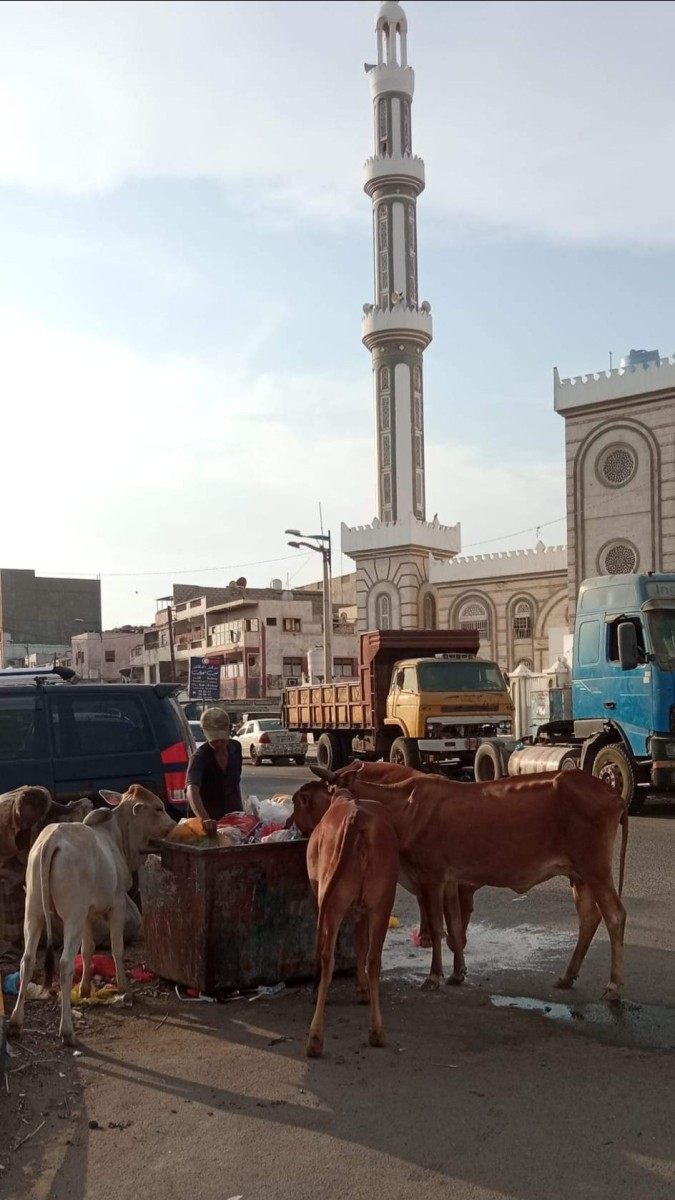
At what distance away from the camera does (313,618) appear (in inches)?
2655

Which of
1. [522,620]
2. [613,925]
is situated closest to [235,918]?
[613,925]

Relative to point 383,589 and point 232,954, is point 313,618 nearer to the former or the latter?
point 383,589

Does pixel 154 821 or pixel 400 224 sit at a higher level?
pixel 400 224

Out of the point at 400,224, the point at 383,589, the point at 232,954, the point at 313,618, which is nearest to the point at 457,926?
the point at 232,954

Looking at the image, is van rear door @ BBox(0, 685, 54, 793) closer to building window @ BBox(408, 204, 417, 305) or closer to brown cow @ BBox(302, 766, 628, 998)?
brown cow @ BBox(302, 766, 628, 998)

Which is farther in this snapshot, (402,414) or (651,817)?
(402,414)

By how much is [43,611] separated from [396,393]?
5807 cm

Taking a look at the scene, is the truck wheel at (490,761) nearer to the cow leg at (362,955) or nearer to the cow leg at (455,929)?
the cow leg at (455,929)

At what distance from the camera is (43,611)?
104 metres

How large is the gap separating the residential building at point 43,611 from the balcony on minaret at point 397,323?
4970 cm

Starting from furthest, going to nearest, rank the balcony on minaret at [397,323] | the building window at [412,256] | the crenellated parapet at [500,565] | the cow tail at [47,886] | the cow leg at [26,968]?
the building window at [412,256]
the balcony on minaret at [397,323]
the crenellated parapet at [500,565]
the cow tail at [47,886]
the cow leg at [26,968]

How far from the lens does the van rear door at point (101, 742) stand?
9.02 m

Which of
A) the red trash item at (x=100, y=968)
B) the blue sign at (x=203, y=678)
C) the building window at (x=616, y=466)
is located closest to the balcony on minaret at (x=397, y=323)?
the building window at (x=616, y=466)

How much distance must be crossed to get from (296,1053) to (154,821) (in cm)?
224
